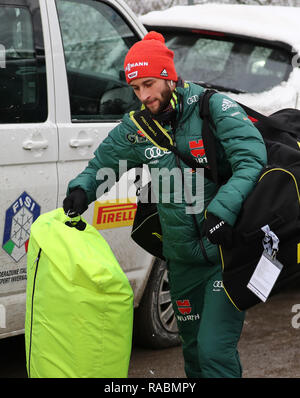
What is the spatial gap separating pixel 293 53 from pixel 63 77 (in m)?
2.43

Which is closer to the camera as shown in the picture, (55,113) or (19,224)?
(19,224)

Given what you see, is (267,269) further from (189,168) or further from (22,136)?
(22,136)

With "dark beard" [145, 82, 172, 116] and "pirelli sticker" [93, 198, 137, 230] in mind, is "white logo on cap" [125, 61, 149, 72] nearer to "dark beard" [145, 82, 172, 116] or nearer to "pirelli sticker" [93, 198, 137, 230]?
"dark beard" [145, 82, 172, 116]

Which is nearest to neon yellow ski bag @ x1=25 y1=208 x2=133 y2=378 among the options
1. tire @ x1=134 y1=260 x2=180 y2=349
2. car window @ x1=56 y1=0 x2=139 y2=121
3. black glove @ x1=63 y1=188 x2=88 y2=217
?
black glove @ x1=63 y1=188 x2=88 y2=217

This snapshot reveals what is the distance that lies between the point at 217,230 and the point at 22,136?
1.32m

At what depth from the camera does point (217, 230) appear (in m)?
2.97

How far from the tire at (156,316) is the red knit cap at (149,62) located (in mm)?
1639

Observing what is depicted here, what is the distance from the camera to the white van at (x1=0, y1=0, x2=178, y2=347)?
3.83 meters

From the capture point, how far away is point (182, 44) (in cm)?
656

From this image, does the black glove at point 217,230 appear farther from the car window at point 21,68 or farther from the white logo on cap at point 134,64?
the car window at point 21,68

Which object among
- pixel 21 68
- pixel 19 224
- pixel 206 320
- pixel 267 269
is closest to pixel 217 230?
pixel 267 269

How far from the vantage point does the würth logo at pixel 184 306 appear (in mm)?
3576

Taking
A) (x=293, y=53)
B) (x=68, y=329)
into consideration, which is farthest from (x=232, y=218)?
(x=293, y=53)

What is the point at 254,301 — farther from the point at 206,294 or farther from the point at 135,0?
the point at 135,0
